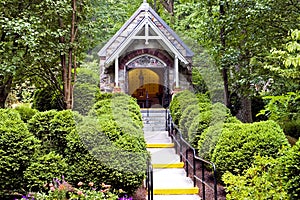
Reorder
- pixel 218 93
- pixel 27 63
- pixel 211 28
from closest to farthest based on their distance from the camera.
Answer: pixel 27 63 < pixel 211 28 < pixel 218 93

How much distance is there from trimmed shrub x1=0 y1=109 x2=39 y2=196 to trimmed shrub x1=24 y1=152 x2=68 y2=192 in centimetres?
12

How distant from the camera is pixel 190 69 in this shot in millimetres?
13555

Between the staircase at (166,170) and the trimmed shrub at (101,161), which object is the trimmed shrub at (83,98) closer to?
the staircase at (166,170)

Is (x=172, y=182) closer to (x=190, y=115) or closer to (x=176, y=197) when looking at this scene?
(x=176, y=197)

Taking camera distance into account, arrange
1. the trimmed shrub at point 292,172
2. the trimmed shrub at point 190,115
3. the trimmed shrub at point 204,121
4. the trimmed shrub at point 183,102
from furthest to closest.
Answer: the trimmed shrub at point 183,102, the trimmed shrub at point 190,115, the trimmed shrub at point 204,121, the trimmed shrub at point 292,172

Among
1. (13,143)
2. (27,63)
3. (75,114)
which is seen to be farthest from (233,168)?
(27,63)

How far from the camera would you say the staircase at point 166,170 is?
6.08 meters

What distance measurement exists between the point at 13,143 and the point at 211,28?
20.9ft

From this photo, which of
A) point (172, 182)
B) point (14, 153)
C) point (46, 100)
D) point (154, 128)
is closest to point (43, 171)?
point (14, 153)

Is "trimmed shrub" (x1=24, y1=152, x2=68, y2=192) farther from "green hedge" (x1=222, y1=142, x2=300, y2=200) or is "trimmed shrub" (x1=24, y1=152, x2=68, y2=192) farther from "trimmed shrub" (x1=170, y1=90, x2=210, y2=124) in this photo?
"trimmed shrub" (x1=170, y1=90, x2=210, y2=124)

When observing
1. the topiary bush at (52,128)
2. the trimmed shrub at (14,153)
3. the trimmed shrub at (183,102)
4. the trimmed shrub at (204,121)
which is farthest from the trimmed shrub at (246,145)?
the trimmed shrub at (183,102)

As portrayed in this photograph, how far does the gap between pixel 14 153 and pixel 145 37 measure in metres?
7.99

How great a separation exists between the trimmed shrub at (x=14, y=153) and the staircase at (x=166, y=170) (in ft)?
7.30

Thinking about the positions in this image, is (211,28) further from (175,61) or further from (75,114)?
(75,114)
